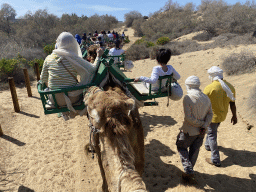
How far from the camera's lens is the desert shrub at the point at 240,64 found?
26.5ft

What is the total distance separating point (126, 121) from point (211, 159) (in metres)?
2.90

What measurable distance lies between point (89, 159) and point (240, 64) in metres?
8.00

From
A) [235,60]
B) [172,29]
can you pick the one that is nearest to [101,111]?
[235,60]

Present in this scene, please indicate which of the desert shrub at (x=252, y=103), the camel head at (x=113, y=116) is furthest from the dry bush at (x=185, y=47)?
the camel head at (x=113, y=116)

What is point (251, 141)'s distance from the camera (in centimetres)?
441

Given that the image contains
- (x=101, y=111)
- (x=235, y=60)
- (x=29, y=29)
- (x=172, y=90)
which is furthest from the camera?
(x=29, y=29)

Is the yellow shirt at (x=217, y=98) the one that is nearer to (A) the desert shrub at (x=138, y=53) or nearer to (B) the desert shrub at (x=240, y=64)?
(B) the desert shrub at (x=240, y=64)

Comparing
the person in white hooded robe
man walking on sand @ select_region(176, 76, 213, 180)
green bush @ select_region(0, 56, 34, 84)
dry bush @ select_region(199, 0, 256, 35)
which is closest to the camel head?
the person in white hooded robe

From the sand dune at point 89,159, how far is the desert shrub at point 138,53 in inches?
398

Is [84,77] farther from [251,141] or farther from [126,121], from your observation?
[251,141]

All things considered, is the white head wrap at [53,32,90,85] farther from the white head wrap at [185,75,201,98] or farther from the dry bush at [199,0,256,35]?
the dry bush at [199,0,256,35]

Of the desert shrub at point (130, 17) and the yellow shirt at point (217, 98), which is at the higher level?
the desert shrub at point (130, 17)

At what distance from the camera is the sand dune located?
3.48m

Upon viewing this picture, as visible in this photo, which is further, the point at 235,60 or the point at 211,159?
the point at 235,60
